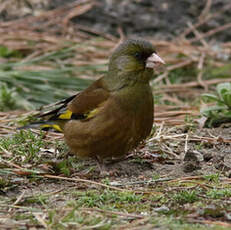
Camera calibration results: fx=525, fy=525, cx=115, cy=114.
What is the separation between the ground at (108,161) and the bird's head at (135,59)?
2.69ft

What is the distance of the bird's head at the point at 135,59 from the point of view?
453 centimetres

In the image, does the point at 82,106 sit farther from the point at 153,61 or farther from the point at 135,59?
the point at 153,61

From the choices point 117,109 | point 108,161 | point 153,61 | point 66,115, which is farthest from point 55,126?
point 153,61

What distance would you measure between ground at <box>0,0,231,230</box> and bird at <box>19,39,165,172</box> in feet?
0.74

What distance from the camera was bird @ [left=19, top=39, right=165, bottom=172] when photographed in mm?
4316

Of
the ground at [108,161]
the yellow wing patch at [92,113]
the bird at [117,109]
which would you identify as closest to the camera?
the ground at [108,161]

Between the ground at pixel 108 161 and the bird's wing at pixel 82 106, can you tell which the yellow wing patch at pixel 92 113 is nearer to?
the bird's wing at pixel 82 106

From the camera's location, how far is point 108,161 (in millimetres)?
4859

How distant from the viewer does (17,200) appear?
3619 mm

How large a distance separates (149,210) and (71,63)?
496 centimetres

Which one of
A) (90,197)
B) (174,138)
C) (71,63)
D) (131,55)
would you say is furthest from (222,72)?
(90,197)

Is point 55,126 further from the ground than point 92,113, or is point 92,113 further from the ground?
point 92,113

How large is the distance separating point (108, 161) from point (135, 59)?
99 cm

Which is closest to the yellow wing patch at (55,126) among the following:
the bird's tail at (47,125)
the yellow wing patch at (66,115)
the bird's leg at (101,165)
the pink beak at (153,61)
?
the bird's tail at (47,125)
